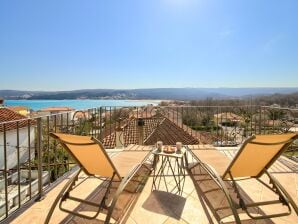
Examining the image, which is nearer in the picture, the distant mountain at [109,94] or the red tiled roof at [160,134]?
the red tiled roof at [160,134]

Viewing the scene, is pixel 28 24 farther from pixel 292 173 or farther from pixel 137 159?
pixel 292 173

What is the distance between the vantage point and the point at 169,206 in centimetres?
279

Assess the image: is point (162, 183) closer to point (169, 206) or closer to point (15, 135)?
point (169, 206)

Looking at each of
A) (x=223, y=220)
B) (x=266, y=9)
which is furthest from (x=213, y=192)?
(x=266, y=9)

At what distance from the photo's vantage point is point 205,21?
12.3m

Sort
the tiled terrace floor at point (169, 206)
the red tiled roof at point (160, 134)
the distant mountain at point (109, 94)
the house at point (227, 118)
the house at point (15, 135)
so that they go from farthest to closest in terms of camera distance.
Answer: the distant mountain at point (109, 94) → the red tiled roof at point (160, 134) → the house at point (227, 118) → the house at point (15, 135) → the tiled terrace floor at point (169, 206)

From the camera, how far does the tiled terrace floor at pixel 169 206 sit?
2.45 metres

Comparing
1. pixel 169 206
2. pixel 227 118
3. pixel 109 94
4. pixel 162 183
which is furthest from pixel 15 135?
pixel 109 94

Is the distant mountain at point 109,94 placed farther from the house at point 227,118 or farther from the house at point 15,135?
the house at point 227,118

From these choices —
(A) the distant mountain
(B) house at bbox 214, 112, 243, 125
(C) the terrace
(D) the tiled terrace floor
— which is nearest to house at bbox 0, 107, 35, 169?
(C) the terrace

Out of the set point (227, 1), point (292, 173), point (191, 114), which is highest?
point (227, 1)

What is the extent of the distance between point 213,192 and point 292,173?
73.1 inches

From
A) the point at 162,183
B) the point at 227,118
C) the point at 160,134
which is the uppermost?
the point at 227,118

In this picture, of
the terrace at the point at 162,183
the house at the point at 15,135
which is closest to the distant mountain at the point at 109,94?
the house at the point at 15,135
